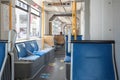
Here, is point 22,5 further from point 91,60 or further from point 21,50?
point 91,60

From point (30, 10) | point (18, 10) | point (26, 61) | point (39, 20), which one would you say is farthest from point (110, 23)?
point (39, 20)

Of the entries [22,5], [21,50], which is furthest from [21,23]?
[21,50]

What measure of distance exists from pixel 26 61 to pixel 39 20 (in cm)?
645

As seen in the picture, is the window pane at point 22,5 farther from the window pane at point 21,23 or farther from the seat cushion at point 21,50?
the seat cushion at point 21,50

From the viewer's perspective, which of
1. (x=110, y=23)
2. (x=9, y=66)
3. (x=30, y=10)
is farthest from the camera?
(x=30, y=10)

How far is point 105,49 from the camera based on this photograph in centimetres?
277

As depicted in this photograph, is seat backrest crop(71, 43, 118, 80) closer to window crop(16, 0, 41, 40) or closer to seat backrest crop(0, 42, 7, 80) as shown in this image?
seat backrest crop(0, 42, 7, 80)

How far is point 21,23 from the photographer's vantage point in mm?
8422

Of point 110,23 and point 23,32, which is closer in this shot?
point 110,23

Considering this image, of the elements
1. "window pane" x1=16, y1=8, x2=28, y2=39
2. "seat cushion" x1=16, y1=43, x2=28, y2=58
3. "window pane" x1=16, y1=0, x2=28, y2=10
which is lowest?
"seat cushion" x1=16, y1=43, x2=28, y2=58

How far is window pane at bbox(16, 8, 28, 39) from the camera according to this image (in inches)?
309

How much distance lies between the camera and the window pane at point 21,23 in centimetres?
784

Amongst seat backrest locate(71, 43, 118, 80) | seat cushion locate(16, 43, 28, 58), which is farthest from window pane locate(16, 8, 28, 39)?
seat backrest locate(71, 43, 118, 80)

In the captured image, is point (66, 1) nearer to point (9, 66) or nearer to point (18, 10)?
point (18, 10)
